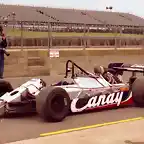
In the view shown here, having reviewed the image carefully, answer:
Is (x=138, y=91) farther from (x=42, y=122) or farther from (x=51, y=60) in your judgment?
(x=51, y=60)

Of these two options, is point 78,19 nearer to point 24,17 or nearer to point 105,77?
point 24,17

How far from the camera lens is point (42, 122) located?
7219mm

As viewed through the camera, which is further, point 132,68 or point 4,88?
point 132,68

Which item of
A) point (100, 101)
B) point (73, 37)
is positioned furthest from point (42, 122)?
point (73, 37)

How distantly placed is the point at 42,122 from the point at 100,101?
4.83 ft

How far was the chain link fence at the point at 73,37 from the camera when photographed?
16.0m

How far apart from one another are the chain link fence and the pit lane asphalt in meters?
7.99

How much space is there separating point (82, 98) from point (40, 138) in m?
2.02

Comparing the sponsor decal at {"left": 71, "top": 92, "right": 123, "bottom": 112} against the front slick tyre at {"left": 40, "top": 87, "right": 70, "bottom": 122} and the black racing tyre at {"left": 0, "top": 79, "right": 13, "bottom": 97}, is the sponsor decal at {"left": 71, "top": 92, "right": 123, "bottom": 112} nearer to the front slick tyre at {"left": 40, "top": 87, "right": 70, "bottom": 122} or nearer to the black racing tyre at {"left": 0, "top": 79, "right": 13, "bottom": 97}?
the front slick tyre at {"left": 40, "top": 87, "right": 70, "bottom": 122}

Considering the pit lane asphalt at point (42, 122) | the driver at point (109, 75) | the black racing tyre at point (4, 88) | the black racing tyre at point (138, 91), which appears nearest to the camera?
the pit lane asphalt at point (42, 122)

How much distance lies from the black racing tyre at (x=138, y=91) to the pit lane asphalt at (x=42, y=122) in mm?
198

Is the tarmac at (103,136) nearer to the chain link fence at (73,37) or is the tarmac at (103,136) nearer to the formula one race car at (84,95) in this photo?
the formula one race car at (84,95)

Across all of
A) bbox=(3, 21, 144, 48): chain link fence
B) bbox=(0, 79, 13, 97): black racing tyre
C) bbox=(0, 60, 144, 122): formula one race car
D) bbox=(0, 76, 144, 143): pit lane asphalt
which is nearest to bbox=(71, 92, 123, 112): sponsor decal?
bbox=(0, 60, 144, 122): formula one race car

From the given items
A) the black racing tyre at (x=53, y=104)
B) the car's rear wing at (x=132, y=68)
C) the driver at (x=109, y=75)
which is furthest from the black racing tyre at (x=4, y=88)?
the car's rear wing at (x=132, y=68)
